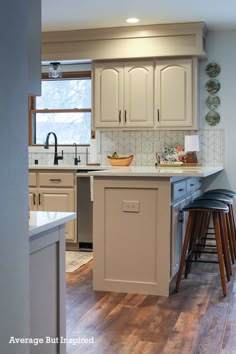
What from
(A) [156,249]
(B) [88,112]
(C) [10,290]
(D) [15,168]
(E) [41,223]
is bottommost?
(A) [156,249]

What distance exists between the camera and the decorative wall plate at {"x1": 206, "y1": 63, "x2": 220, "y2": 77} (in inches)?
213

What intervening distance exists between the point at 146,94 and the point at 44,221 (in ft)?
12.3

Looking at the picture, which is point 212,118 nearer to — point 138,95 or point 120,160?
point 138,95

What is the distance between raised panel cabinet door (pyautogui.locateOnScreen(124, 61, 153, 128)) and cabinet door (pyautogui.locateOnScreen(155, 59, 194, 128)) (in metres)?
0.09

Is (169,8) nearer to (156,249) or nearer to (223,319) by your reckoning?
(156,249)

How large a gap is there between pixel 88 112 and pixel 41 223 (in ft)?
14.3

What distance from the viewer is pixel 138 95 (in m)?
5.32

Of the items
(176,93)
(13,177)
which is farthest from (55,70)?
(13,177)

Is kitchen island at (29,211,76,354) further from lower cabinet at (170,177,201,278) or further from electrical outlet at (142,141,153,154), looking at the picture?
electrical outlet at (142,141,153,154)

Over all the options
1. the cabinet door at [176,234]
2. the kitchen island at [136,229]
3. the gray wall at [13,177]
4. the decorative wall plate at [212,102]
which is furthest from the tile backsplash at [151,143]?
the gray wall at [13,177]

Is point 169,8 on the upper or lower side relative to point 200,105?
upper

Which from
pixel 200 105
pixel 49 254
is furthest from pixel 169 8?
pixel 49 254

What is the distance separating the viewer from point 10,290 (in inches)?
54.0

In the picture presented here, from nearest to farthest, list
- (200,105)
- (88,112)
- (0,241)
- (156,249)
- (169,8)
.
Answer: (0,241) < (156,249) < (169,8) < (200,105) < (88,112)
